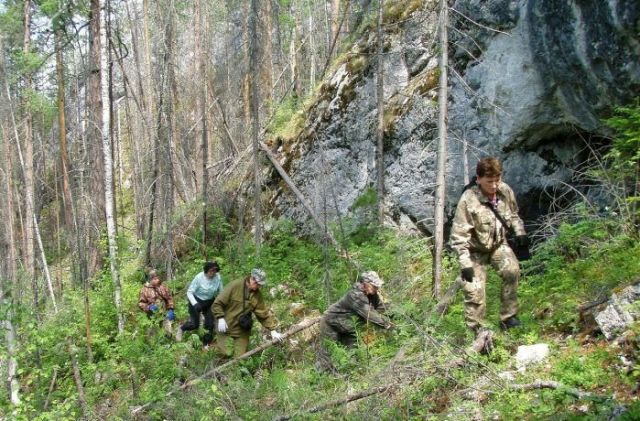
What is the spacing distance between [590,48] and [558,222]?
7.63ft

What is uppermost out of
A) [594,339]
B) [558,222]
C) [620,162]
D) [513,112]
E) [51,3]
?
[51,3]

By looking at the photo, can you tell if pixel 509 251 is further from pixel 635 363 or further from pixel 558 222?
pixel 558 222

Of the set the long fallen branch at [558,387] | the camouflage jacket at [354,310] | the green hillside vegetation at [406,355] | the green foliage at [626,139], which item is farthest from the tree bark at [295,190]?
the long fallen branch at [558,387]

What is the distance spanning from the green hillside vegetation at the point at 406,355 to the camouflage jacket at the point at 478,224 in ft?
2.91

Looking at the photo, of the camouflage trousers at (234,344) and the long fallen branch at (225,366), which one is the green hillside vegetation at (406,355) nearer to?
the long fallen branch at (225,366)

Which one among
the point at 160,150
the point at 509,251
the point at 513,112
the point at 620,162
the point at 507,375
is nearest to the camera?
the point at 507,375

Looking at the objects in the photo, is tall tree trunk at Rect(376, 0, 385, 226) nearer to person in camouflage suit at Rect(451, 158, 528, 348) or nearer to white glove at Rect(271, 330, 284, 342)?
white glove at Rect(271, 330, 284, 342)

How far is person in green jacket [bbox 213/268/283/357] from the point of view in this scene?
8.13 metres

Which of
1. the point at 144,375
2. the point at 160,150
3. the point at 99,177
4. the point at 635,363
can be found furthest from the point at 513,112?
the point at 99,177

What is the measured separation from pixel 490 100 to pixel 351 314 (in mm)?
4240

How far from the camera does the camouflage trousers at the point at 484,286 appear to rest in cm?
Answer: 588

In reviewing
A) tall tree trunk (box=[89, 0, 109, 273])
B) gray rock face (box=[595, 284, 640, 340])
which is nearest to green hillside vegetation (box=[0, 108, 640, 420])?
gray rock face (box=[595, 284, 640, 340])

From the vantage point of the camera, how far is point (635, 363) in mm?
4652

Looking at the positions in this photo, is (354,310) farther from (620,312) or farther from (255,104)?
(255,104)
